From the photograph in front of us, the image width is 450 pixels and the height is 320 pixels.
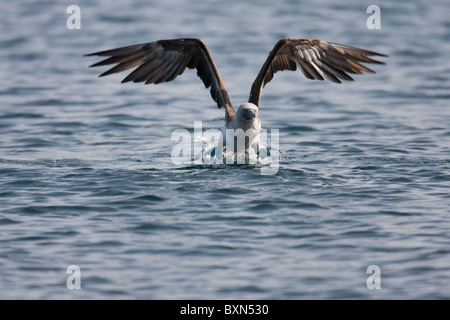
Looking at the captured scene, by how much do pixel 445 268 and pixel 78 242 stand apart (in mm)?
4133

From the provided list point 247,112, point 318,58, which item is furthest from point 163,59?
point 318,58

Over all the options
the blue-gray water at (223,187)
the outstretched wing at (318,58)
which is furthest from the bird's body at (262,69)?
the blue-gray water at (223,187)

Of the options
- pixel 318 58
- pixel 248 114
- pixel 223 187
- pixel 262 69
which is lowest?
pixel 223 187

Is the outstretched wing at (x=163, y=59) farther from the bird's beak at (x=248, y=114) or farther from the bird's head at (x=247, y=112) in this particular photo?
the bird's beak at (x=248, y=114)

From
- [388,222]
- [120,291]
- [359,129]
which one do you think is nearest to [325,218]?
[388,222]

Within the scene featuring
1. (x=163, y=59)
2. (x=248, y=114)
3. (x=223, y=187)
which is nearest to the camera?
(x=223, y=187)

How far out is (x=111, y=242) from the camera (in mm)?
8305

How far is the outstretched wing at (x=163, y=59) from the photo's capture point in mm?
10961

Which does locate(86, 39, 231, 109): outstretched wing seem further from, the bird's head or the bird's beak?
the bird's beak

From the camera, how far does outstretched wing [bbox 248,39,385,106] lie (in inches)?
452

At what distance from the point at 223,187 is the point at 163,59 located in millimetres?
2565

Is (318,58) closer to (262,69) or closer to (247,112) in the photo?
(262,69)

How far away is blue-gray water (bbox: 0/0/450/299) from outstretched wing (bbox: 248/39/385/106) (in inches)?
54.9

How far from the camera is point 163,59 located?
37.8ft
